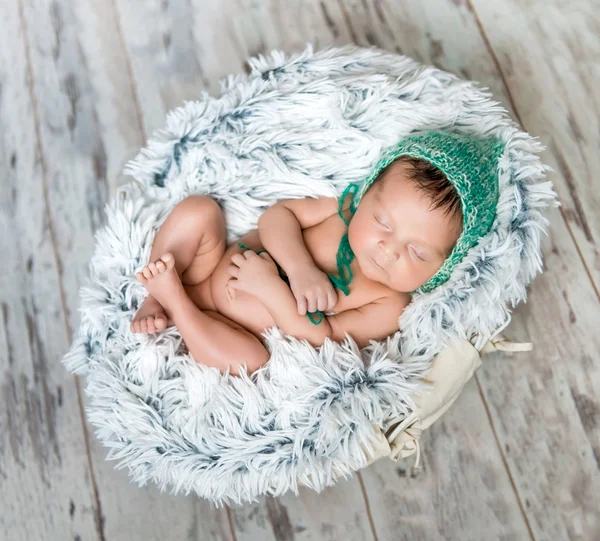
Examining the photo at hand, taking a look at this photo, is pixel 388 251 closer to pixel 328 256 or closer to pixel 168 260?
pixel 328 256

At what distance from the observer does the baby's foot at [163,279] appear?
1042 mm

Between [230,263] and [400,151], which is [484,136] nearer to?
[400,151]

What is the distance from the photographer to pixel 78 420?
4.07ft

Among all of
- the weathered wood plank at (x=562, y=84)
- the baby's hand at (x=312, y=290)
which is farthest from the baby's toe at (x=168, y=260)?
the weathered wood plank at (x=562, y=84)

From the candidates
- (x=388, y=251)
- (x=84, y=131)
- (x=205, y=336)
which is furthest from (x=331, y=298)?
(x=84, y=131)

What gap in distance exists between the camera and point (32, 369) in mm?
1271

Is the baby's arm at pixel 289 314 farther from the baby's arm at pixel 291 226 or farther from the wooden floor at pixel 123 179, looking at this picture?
the wooden floor at pixel 123 179

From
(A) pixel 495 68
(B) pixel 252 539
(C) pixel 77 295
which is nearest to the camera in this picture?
(B) pixel 252 539

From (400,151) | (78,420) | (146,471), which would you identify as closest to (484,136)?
(400,151)

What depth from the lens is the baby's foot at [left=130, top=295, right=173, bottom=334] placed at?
107 centimetres

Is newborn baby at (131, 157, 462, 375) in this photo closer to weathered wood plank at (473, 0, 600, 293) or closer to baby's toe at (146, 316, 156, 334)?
baby's toe at (146, 316, 156, 334)

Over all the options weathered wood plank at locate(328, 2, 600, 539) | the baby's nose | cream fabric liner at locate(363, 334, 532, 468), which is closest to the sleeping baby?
the baby's nose

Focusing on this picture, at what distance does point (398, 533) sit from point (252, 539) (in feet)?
0.97

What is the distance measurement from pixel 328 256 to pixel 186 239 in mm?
293
